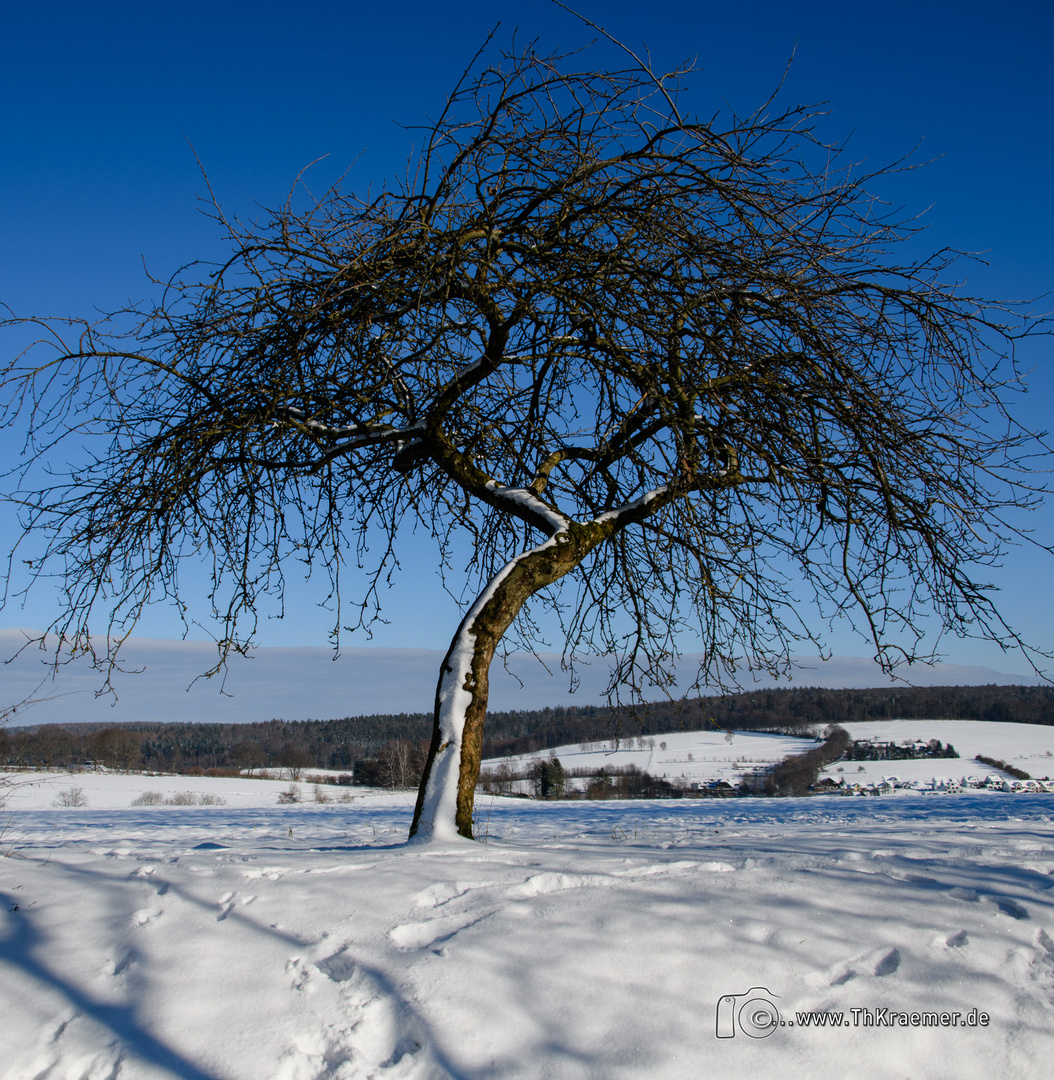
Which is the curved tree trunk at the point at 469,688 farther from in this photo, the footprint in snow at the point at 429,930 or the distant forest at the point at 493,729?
the distant forest at the point at 493,729

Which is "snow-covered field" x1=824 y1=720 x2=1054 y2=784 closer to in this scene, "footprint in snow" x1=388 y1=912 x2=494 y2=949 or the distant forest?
the distant forest

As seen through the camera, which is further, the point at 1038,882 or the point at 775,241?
the point at 775,241

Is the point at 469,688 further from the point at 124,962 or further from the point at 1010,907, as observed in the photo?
the point at 1010,907

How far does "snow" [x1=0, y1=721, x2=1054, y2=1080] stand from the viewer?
64.8 inches

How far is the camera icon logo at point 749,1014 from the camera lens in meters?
1.77

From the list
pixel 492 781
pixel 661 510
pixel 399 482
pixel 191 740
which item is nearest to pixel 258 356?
pixel 399 482

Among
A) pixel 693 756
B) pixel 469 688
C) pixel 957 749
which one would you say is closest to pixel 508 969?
pixel 469 688

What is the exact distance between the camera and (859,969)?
205 centimetres

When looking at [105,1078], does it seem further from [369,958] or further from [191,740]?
[191,740]

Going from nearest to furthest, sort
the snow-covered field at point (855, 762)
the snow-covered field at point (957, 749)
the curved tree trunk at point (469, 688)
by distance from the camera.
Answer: the curved tree trunk at point (469, 688) < the snow-covered field at point (957, 749) < the snow-covered field at point (855, 762)

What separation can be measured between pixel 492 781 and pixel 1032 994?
4241 cm

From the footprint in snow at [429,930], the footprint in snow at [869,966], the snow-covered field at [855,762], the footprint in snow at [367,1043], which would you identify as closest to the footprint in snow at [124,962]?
the footprint in snow at [367,1043]

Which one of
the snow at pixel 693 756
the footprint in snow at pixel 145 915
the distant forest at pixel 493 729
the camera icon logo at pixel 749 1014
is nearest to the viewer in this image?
the camera icon logo at pixel 749 1014

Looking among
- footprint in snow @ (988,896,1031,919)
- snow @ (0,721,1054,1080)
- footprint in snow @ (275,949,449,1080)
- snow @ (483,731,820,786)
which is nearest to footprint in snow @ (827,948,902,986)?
snow @ (0,721,1054,1080)
